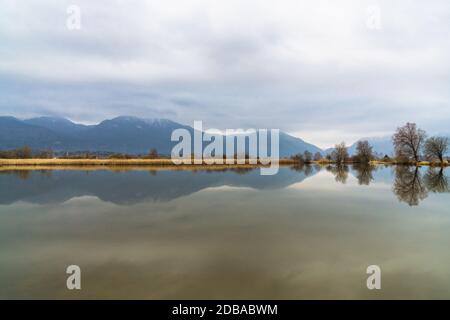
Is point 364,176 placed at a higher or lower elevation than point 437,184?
higher

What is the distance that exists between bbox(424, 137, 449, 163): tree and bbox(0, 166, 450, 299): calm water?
156 ft

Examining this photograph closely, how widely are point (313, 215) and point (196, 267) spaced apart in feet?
21.0

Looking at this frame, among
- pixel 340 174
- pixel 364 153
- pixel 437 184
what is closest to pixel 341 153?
pixel 364 153

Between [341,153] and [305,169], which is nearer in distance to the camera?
[305,169]

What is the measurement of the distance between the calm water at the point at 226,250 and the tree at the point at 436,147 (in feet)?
156

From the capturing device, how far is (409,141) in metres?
57.1

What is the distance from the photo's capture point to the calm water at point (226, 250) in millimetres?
4898

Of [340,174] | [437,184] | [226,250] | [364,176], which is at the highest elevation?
[340,174]

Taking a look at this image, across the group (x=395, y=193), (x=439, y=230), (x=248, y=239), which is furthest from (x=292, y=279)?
(x=395, y=193)

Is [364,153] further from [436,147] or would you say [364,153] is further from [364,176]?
[364,176]

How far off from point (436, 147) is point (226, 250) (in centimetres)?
5829

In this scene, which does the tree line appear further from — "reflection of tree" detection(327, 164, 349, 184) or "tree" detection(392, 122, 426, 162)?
"reflection of tree" detection(327, 164, 349, 184)

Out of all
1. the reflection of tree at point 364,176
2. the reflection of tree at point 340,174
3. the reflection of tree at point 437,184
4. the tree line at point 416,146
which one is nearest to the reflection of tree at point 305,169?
the reflection of tree at point 340,174

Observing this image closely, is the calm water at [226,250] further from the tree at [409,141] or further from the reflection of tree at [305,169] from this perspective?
the tree at [409,141]
